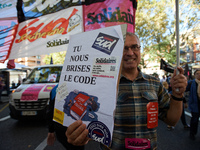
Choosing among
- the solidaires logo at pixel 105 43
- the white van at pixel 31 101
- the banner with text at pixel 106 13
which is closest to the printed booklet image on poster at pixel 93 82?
the solidaires logo at pixel 105 43

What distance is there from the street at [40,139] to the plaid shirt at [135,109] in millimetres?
2193

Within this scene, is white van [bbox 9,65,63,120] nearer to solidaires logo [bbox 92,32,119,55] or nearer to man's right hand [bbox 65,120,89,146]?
man's right hand [bbox 65,120,89,146]

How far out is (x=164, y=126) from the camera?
4625 millimetres

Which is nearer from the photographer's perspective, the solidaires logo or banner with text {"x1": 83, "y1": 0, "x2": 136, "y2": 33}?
the solidaires logo

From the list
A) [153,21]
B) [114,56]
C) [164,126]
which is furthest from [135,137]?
[153,21]

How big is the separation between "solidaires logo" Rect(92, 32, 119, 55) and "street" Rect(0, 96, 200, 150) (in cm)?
287

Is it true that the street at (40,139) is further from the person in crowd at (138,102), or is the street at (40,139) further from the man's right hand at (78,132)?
the man's right hand at (78,132)

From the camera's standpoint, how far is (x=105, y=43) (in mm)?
997

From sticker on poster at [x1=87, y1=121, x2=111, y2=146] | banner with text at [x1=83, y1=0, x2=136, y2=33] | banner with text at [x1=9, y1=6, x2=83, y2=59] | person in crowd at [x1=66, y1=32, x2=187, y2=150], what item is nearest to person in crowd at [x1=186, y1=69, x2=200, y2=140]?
person in crowd at [x1=66, y1=32, x2=187, y2=150]

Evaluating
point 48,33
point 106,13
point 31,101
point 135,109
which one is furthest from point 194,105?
point 31,101

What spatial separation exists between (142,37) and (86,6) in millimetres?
13636

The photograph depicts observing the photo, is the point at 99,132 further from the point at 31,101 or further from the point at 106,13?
the point at 31,101

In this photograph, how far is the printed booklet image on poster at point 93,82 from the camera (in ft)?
2.91

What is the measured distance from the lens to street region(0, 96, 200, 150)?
3207 millimetres
